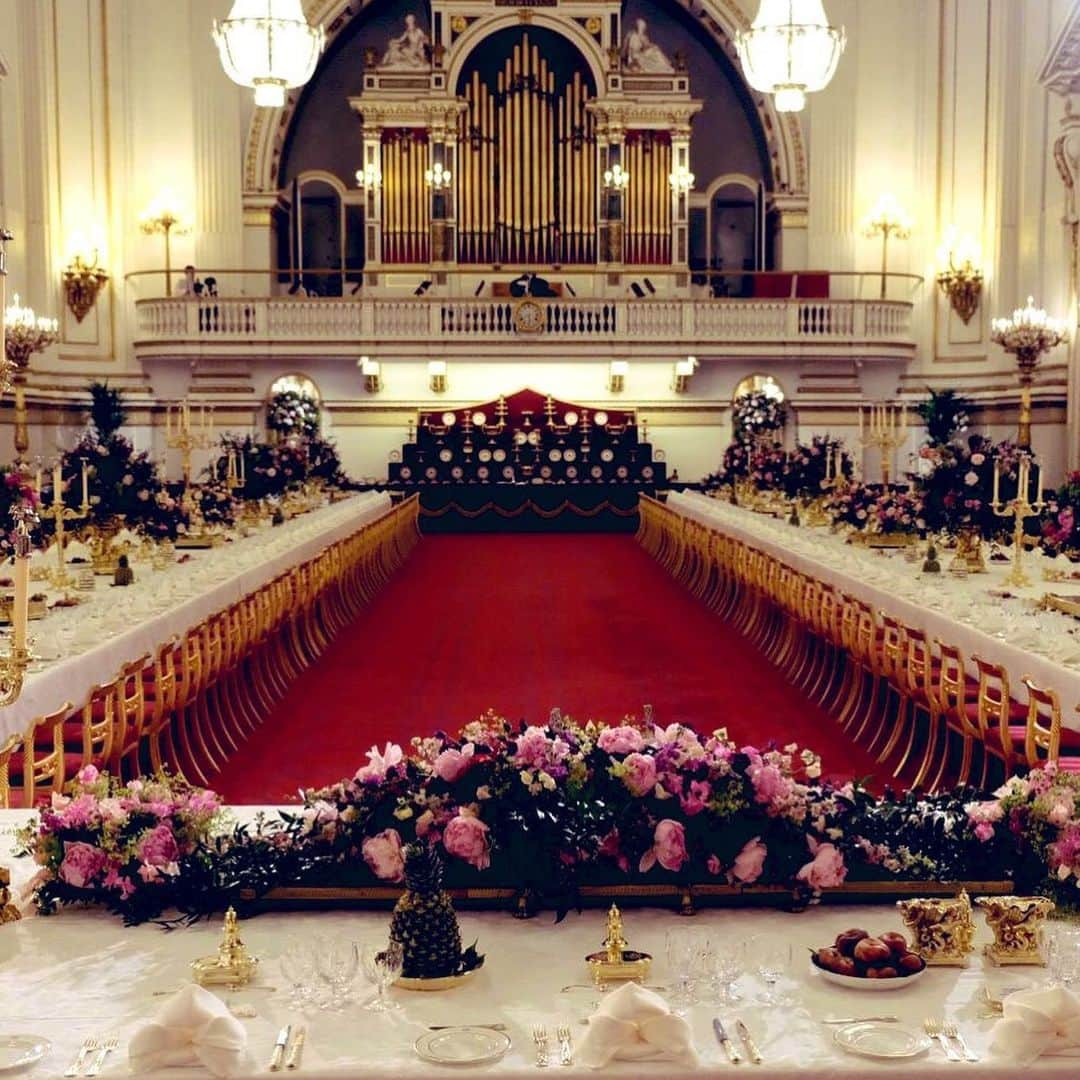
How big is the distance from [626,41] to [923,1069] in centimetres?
2513

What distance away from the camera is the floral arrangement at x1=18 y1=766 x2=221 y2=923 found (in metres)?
3.25

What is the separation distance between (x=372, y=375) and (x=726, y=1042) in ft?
73.0

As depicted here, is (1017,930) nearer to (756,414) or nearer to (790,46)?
(790,46)

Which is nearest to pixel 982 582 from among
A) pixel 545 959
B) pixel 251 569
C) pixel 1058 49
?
pixel 251 569

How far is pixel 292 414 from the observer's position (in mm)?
23984

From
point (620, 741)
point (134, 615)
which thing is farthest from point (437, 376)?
point (620, 741)

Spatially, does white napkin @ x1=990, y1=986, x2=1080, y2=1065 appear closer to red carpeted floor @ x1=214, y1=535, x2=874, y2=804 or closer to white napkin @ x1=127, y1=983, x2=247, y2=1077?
white napkin @ x1=127, y1=983, x2=247, y2=1077

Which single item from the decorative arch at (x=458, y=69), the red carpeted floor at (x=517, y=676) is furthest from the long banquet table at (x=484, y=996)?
the decorative arch at (x=458, y=69)

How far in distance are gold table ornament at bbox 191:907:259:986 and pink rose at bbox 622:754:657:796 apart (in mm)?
917

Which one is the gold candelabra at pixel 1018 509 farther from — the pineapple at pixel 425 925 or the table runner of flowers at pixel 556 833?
the pineapple at pixel 425 925

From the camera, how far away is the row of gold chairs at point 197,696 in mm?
5524

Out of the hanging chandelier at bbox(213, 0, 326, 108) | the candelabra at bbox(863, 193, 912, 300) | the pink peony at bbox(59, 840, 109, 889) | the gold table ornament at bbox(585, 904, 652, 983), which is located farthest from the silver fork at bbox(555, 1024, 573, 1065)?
the candelabra at bbox(863, 193, 912, 300)

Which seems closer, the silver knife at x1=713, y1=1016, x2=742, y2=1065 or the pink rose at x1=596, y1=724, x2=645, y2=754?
the silver knife at x1=713, y1=1016, x2=742, y2=1065

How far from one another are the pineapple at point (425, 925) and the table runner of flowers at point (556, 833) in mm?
357
